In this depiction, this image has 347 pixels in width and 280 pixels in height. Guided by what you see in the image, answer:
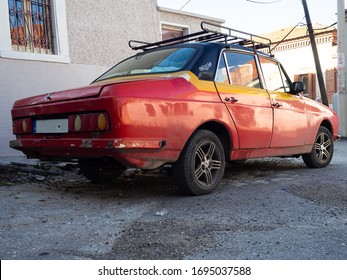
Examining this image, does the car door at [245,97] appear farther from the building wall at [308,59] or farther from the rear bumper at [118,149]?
the building wall at [308,59]

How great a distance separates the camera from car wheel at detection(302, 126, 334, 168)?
6.05 m

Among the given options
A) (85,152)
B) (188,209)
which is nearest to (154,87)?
(85,152)

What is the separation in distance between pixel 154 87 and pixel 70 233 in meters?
1.49

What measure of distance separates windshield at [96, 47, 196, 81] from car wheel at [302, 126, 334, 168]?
2.82 metres

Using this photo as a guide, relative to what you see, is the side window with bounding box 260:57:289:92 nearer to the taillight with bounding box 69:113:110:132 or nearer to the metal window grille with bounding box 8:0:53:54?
the taillight with bounding box 69:113:110:132

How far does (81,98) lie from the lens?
3602 millimetres

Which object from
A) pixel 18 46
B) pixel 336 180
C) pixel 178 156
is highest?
pixel 18 46

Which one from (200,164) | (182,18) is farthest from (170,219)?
(182,18)

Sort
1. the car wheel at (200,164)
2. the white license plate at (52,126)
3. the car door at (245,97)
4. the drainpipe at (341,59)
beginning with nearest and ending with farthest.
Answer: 1. the white license plate at (52,126)
2. the car wheel at (200,164)
3. the car door at (245,97)
4. the drainpipe at (341,59)

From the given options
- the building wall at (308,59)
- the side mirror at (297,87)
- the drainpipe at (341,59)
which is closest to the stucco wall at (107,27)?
the side mirror at (297,87)

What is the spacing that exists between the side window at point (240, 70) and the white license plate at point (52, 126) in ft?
5.72

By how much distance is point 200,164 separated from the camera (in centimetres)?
410

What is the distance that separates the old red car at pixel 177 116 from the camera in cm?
347
